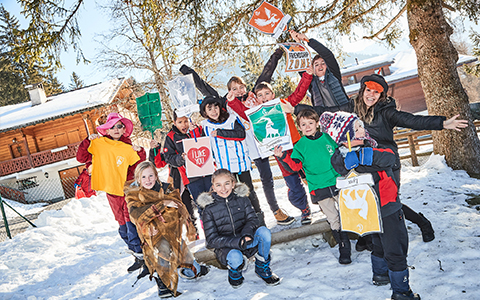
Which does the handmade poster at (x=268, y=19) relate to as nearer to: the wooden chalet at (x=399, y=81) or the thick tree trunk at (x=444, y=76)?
the thick tree trunk at (x=444, y=76)

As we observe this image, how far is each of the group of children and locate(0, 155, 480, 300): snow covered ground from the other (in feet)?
0.62

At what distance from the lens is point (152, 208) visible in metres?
3.16

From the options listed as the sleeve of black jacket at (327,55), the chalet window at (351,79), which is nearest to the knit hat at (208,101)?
the sleeve of black jacket at (327,55)

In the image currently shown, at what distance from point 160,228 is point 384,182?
221 cm

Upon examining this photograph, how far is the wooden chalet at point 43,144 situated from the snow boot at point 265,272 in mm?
16275

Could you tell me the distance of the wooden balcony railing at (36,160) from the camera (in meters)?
19.2

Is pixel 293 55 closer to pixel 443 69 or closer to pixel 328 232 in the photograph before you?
pixel 328 232

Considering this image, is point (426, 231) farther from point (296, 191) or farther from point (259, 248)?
point (259, 248)

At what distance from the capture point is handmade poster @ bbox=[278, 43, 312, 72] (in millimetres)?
3814

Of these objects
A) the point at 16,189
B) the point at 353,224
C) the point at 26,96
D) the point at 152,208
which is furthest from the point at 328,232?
the point at 26,96

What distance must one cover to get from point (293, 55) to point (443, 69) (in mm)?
3170

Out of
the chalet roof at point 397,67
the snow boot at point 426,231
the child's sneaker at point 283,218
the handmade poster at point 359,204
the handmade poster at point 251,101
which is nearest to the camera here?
the handmade poster at point 359,204

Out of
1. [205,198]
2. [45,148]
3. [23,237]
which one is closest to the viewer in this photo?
[205,198]

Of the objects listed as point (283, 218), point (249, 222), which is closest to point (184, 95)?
point (249, 222)
